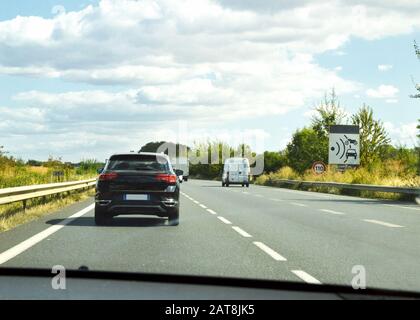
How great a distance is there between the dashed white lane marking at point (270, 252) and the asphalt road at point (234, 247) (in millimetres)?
15

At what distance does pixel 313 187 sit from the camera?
41.5 metres

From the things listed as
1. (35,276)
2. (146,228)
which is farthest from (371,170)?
(35,276)

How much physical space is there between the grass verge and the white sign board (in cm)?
2393

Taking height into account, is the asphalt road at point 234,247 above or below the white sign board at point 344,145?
below

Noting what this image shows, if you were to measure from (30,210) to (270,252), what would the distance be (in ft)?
29.1

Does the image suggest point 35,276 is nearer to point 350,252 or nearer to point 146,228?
point 350,252

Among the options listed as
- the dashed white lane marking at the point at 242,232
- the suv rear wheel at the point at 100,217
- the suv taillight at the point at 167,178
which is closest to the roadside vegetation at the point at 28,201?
the suv rear wheel at the point at 100,217

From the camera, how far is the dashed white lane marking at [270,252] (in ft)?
28.2

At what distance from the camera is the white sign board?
41969 millimetres

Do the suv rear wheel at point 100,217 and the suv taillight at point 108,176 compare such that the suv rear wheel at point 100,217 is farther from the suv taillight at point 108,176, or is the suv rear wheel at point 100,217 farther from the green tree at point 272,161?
the green tree at point 272,161

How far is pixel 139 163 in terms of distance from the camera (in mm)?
13672

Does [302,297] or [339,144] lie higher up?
[339,144]
